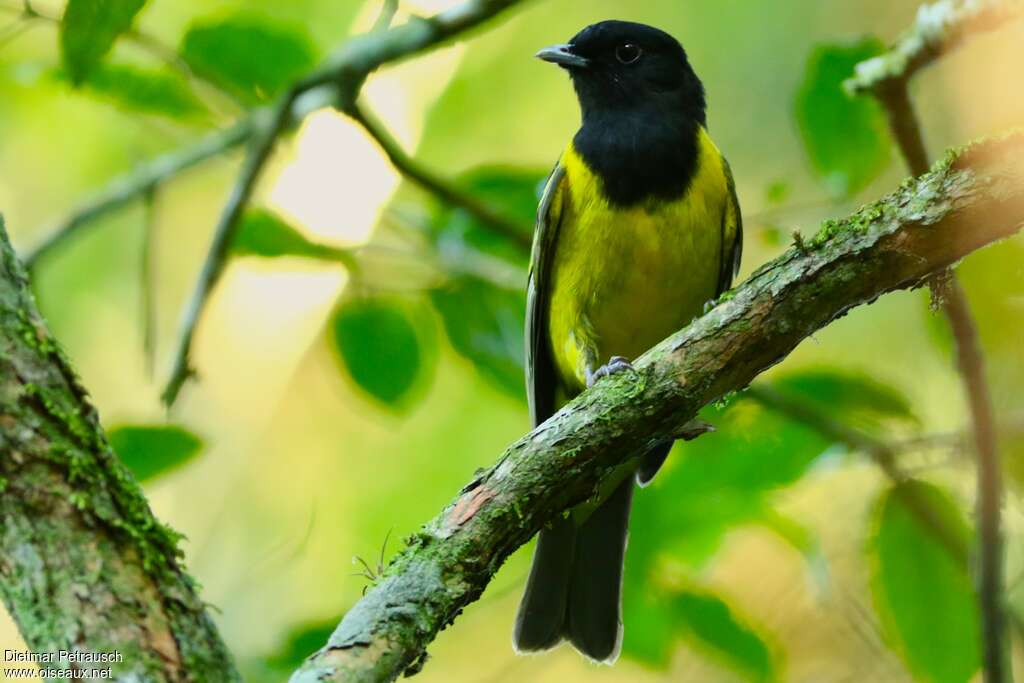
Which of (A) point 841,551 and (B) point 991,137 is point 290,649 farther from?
(A) point 841,551

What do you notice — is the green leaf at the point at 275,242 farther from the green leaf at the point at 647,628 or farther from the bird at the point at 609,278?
the green leaf at the point at 647,628

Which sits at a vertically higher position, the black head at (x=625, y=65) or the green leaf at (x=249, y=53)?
the black head at (x=625, y=65)

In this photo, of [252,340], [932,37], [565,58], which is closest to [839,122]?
[932,37]

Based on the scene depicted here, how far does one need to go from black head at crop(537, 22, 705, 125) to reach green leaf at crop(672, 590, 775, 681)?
6.97 ft

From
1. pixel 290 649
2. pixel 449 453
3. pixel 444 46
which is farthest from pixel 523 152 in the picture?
pixel 290 649

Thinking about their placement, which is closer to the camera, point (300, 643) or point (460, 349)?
point (300, 643)

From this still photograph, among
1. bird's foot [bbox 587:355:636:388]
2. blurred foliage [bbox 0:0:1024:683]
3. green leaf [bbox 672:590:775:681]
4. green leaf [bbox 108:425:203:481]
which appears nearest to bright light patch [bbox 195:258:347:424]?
blurred foliage [bbox 0:0:1024:683]

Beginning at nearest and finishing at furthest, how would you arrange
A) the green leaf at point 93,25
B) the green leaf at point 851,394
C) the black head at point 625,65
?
the green leaf at point 93,25, the green leaf at point 851,394, the black head at point 625,65

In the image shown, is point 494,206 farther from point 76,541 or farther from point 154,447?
point 76,541

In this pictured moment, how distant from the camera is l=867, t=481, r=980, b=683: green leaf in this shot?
136 inches

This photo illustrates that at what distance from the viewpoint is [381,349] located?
418 cm

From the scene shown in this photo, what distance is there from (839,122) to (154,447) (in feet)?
8.04

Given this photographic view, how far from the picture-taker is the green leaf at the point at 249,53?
4.16m

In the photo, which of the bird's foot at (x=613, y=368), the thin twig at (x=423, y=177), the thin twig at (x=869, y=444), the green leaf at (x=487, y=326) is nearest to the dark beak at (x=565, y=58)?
the thin twig at (x=423, y=177)
